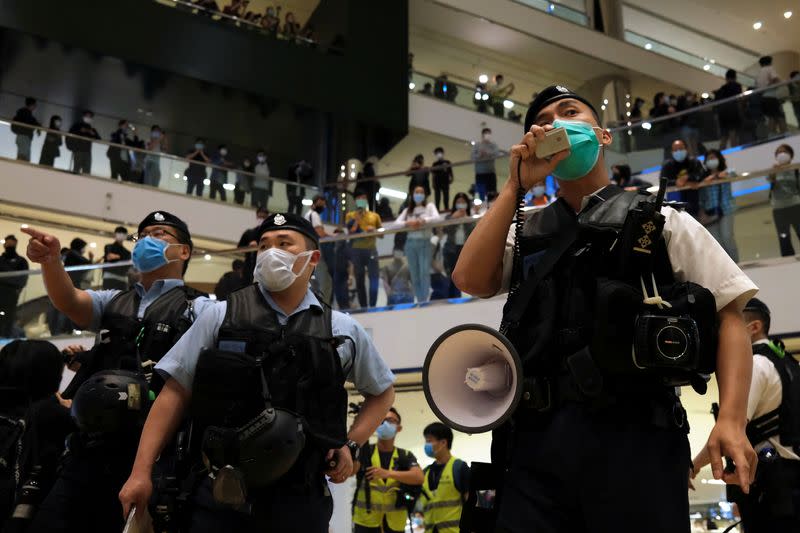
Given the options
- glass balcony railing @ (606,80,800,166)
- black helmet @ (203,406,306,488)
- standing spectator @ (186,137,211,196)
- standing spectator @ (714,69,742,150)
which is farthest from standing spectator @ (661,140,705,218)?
standing spectator @ (186,137,211,196)

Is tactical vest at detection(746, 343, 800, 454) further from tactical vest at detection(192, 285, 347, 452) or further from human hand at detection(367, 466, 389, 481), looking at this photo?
human hand at detection(367, 466, 389, 481)

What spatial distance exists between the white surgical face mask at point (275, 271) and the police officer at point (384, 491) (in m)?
4.32

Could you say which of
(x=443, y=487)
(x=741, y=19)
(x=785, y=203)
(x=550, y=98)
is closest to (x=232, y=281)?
(x=443, y=487)

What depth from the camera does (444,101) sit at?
1952cm

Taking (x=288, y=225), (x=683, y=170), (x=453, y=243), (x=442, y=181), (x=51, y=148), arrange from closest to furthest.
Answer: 1. (x=288, y=225)
2. (x=453, y=243)
3. (x=683, y=170)
4. (x=442, y=181)
5. (x=51, y=148)

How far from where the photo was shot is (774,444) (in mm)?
3730

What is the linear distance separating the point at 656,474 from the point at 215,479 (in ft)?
4.17

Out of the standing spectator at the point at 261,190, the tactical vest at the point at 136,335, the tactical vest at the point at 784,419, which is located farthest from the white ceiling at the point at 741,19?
the tactical vest at the point at 136,335

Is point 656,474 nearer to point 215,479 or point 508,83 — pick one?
point 215,479

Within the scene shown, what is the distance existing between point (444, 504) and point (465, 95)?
14.6m

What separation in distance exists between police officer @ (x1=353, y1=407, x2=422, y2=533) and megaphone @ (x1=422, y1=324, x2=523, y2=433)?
5.00 metres

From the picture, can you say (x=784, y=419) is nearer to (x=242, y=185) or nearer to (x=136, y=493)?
(x=136, y=493)

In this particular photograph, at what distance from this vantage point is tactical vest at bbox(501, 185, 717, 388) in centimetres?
179

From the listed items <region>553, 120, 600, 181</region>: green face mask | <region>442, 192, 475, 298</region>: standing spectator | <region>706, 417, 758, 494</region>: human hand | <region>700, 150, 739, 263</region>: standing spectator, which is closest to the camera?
<region>706, 417, 758, 494</region>: human hand
